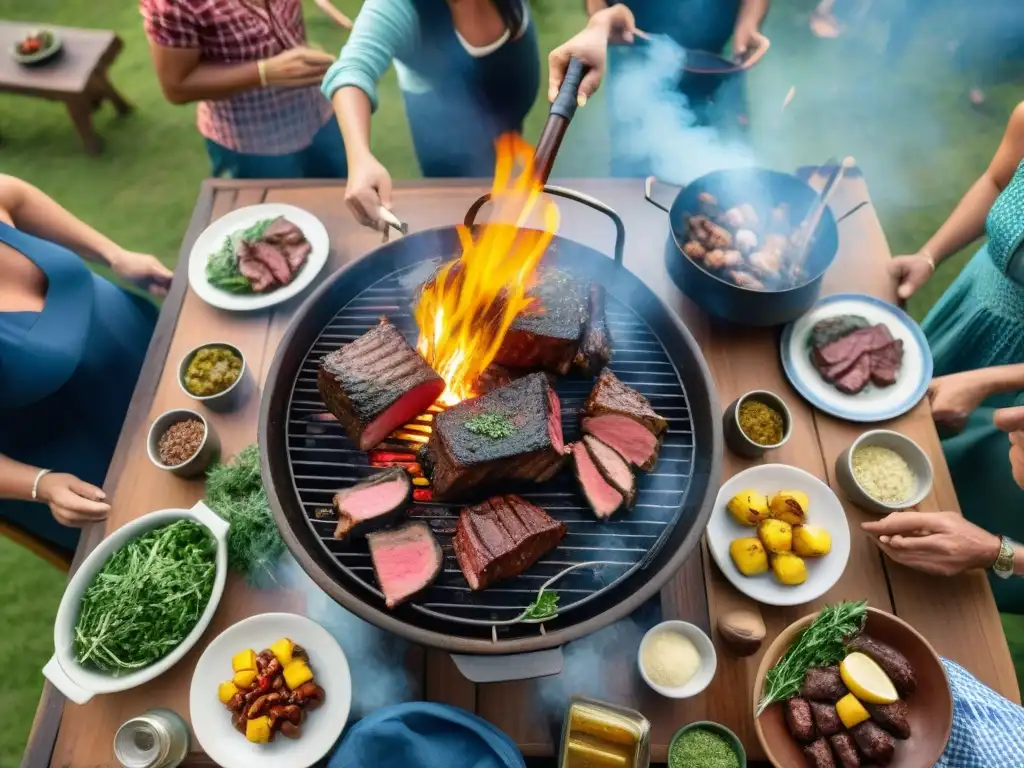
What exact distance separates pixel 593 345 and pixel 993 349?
241cm

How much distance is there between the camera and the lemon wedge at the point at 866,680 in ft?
8.07

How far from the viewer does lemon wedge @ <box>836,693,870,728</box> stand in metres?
2.47

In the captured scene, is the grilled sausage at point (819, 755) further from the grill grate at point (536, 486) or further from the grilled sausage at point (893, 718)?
the grill grate at point (536, 486)

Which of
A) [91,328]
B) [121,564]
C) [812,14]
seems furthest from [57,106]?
[812,14]

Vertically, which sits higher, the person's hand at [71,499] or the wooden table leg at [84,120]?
the person's hand at [71,499]

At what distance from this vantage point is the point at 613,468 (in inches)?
100

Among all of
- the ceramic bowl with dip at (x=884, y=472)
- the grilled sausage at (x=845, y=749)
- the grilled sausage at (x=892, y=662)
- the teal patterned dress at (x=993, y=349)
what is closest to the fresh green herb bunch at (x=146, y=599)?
the grilled sausage at (x=845, y=749)

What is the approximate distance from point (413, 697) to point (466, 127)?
11.5 ft

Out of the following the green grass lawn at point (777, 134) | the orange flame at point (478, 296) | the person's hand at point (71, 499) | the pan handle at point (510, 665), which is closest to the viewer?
the pan handle at point (510, 665)

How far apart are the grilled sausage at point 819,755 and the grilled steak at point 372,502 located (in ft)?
5.95

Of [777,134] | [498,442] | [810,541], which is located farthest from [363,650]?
[777,134]

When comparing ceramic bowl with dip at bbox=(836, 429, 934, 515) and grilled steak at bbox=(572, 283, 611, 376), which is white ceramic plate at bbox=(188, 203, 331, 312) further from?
ceramic bowl with dip at bbox=(836, 429, 934, 515)

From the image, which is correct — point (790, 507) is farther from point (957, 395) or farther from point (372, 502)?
point (372, 502)

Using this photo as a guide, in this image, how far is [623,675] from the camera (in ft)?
8.81
